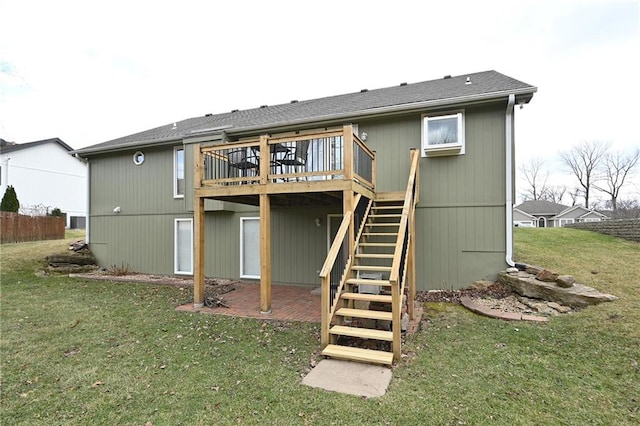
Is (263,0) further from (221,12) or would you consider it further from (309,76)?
(309,76)

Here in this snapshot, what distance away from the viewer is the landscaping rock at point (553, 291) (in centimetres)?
532

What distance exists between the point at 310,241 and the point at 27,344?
543 cm

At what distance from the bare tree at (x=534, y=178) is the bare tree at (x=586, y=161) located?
3738mm

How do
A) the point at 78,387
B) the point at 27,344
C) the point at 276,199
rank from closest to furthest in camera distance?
the point at 78,387, the point at 27,344, the point at 276,199

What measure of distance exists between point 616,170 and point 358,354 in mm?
38622

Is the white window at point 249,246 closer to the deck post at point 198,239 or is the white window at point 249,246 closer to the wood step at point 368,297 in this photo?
the deck post at point 198,239

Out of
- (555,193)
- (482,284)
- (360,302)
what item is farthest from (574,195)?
(360,302)

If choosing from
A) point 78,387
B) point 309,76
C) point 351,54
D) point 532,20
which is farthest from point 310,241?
point 309,76

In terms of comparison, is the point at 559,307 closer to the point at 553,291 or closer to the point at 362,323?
the point at 553,291

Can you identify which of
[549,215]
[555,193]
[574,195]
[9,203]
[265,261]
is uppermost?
[555,193]

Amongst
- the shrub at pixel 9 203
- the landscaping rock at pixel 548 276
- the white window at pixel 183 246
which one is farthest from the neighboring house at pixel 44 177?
the landscaping rock at pixel 548 276

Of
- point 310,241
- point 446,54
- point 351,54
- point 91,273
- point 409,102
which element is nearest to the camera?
point 409,102

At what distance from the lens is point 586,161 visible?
31453 mm

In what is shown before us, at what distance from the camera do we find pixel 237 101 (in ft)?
70.5
